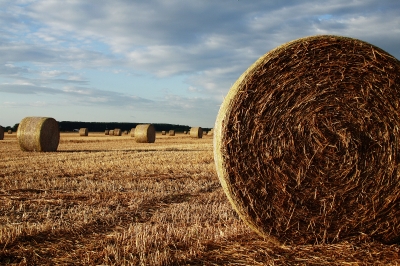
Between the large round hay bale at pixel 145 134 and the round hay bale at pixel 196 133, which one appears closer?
the large round hay bale at pixel 145 134

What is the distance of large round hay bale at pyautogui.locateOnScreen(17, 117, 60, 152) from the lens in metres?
15.5

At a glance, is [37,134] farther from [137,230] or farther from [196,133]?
[196,133]

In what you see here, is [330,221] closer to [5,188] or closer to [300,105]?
[300,105]

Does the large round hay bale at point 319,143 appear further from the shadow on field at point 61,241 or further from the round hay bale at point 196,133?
the round hay bale at point 196,133

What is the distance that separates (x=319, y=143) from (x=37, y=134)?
1369 cm

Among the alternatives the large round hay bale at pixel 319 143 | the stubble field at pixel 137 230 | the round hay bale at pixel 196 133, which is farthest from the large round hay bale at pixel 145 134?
the large round hay bale at pixel 319 143

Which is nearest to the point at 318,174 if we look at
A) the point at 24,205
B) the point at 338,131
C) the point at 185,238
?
the point at 338,131

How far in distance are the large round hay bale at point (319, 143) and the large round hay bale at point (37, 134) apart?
13060 mm

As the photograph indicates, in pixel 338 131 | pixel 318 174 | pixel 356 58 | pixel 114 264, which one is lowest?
pixel 114 264

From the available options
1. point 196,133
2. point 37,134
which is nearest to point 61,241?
point 37,134

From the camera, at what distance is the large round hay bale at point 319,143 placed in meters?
4.14

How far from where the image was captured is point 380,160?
A: 413 cm

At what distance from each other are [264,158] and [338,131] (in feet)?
2.75

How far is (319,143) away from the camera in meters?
4.16
